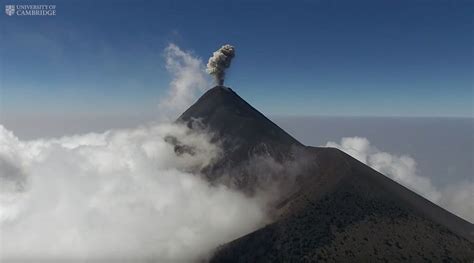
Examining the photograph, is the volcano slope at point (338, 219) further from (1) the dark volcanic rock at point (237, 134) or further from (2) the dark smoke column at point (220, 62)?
(2) the dark smoke column at point (220, 62)

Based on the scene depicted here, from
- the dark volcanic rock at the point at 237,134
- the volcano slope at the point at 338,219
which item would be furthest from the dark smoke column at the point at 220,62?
the volcano slope at the point at 338,219

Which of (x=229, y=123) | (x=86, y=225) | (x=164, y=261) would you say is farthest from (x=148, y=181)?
(x=164, y=261)

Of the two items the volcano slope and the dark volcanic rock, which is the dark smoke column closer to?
the dark volcanic rock

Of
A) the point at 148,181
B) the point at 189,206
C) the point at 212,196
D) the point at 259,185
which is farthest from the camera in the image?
the point at 148,181

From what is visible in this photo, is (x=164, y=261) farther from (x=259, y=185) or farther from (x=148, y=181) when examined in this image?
(x=148, y=181)

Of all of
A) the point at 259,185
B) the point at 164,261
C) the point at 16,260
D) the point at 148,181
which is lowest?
the point at 164,261

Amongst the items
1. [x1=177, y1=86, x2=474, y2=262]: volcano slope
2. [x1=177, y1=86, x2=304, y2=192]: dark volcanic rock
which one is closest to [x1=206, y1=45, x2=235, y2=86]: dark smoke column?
[x1=177, y1=86, x2=304, y2=192]: dark volcanic rock

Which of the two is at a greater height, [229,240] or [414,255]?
[229,240]
